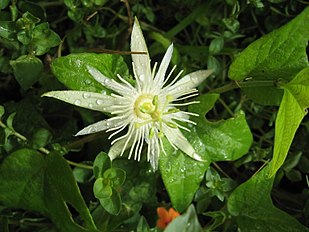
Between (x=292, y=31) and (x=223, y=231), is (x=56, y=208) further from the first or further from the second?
(x=292, y=31)

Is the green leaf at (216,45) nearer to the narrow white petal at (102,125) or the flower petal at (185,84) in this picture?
the flower petal at (185,84)

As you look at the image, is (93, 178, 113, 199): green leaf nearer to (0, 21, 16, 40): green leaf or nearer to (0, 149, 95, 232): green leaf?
(0, 149, 95, 232): green leaf

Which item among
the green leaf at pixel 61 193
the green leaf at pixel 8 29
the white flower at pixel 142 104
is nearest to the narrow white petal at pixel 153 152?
the white flower at pixel 142 104

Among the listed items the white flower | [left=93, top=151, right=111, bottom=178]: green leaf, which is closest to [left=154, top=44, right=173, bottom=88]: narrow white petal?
the white flower

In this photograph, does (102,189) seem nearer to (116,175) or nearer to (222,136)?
(116,175)

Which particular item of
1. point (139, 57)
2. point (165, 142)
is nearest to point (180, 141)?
point (165, 142)

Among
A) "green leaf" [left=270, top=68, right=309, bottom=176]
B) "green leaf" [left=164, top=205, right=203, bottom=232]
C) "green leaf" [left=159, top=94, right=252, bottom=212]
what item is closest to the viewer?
"green leaf" [left=164, top=205, right=203, bottom=232]
